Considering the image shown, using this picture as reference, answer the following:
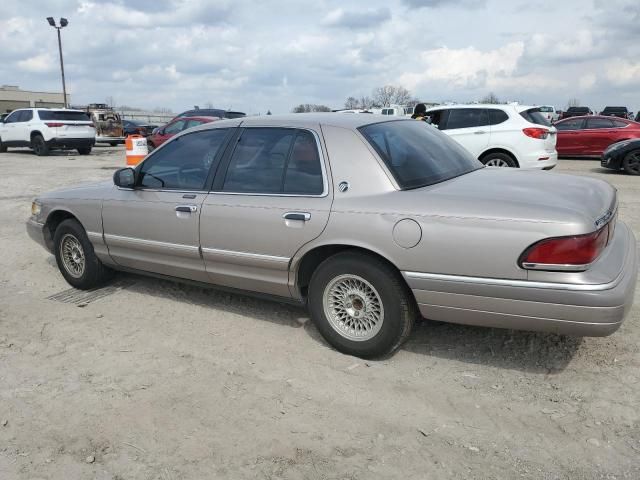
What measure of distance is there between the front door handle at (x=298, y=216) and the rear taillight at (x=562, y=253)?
1375mm

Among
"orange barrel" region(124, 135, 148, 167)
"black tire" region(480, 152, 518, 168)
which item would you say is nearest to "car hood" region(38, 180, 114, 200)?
"orange barrel" region(124, 135, 148, 167)

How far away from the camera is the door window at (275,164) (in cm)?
369

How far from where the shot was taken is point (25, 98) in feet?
257

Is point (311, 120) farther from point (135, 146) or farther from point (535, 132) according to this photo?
point (135, 146)

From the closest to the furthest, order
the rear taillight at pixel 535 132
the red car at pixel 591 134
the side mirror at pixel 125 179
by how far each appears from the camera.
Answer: the side mirror at pixel 125 179 → the rear taillight at pixel 535 132 → the red car at pixel 591 134

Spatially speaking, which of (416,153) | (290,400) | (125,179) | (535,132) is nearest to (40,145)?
(535,132)

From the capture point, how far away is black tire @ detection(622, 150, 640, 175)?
12.6 m

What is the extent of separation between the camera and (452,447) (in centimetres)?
270

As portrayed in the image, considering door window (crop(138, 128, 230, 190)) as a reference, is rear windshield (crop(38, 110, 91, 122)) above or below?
above

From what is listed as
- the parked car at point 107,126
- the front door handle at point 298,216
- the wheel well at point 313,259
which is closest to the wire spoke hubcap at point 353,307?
the wheel well at point 313,259

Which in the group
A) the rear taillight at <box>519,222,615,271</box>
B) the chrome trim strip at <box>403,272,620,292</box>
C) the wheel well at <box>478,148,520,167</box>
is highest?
the wheel well at <box>478,148,520,167</box>

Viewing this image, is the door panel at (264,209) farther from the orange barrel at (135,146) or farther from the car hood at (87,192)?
the orange barrel at (135,146)

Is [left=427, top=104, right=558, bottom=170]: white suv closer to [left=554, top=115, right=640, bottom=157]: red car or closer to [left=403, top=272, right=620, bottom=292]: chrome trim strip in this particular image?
[left=554, top=115, right=640, bottom=157]: red car

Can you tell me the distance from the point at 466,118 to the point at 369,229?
338 inches
